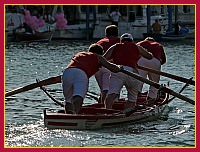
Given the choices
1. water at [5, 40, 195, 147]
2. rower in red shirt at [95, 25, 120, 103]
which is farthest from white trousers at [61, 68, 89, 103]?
rower in red shirt at [95, 25, 120, 103]

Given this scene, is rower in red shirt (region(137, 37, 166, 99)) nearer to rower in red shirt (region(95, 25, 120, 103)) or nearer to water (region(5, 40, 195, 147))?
water (region(5, 40, 195, 147))

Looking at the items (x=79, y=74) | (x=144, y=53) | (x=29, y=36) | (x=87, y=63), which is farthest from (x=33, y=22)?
(x=79, y=74)


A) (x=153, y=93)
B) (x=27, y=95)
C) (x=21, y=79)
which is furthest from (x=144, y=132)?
(x=21, y=79)

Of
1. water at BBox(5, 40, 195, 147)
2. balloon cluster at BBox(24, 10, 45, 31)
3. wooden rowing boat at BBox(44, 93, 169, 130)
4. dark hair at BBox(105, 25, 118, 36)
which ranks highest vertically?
balloon cluster at BBox(24, 10, 45, 31)

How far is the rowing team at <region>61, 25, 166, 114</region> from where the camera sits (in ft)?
43.9

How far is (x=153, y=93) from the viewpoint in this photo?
16.3 metres

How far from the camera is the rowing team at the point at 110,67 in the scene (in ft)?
43.9

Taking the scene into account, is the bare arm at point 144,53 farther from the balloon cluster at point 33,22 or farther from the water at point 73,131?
the balloon cluster at point 33,22

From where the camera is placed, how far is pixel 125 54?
14.2m

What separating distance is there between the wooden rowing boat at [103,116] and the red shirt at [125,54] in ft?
3.06

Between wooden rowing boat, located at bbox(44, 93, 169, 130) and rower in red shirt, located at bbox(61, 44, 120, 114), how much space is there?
25 cm

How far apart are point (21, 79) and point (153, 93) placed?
902 cm

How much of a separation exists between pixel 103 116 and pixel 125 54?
1477 millimetres

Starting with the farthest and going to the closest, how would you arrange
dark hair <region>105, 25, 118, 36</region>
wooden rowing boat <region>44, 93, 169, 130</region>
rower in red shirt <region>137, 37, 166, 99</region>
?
rower in red shirt <region>137, 37, 166, 99</region>, dark hair <region>105, 25, 118, 36</region>, wooden rowing boat <region>44, 93, 169, 130</region>
